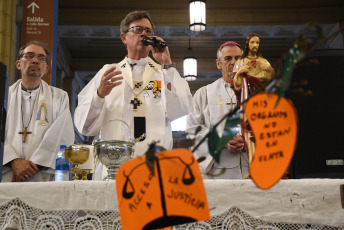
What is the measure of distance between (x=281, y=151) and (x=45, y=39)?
582cm

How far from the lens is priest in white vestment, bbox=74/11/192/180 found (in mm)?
2965

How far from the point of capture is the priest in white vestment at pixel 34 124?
10.5ft

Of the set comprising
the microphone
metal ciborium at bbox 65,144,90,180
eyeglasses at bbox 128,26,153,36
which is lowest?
metal ciborium at bbox 65,144,90,180

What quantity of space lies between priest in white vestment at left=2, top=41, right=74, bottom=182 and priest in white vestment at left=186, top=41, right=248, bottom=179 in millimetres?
905

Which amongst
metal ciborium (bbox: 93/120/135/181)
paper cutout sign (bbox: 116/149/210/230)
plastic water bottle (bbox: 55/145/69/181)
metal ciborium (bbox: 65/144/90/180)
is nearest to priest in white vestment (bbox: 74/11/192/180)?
plastic water bottle (bbox: 55/145/69/181)

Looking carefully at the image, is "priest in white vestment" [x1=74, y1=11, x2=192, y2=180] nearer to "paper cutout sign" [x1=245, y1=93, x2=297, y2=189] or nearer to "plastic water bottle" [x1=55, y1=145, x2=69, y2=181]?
"plastic water bottle" [x1=55, y1=145, x2=69, y2=181]

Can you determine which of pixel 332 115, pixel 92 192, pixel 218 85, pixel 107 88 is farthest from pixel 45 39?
pixel 92 192

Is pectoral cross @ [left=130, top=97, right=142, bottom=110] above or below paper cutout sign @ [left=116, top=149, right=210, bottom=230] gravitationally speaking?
above

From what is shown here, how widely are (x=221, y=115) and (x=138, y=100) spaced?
59 centimetres

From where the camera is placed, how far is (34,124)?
137 inches

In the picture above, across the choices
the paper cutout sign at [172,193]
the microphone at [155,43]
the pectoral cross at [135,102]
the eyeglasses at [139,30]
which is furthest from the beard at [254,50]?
the paper cutout sign at [172,193]

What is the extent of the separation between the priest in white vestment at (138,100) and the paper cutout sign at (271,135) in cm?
203

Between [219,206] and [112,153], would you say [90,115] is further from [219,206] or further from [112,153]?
[219,206]

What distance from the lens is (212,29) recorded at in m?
9.70
